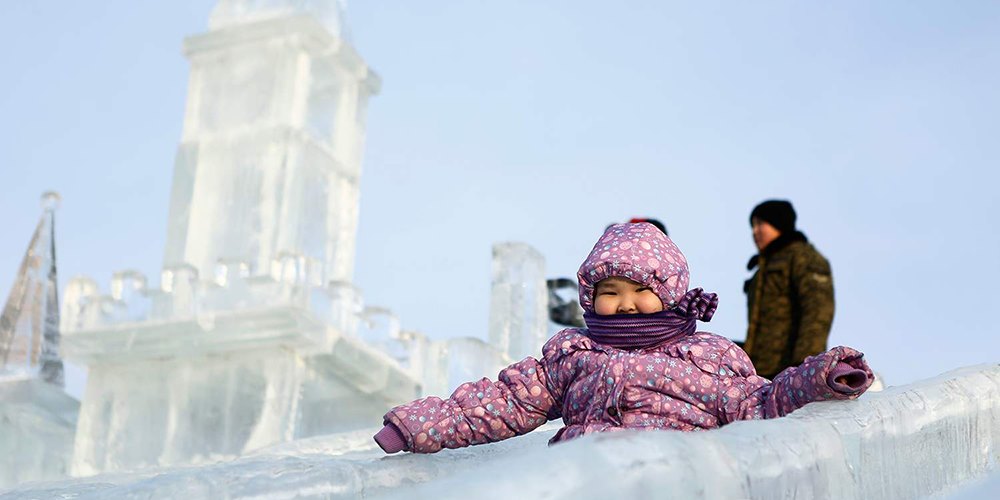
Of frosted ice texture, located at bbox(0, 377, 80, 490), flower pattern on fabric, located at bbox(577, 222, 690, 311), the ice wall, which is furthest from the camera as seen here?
frosted ice texture, located at bbox(0, 377, 80, 490)

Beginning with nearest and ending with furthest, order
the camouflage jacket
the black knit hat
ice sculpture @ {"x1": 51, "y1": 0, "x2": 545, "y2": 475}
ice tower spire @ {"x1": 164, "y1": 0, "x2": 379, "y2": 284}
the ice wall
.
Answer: the ice wall → the camouflage jacket → the black knit hat → ice sculpture @ {"x1": 51, "y1": 0, "x2": 545, "y2": 475} → ice tower spire @ {"x1": 164, "y1": 0, "x2": 379, "y2": 284}

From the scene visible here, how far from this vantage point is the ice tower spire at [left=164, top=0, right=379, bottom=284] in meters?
11.9

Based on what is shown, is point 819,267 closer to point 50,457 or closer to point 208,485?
point 208,485

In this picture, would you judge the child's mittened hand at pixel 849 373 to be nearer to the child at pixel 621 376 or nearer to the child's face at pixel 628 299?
the child at pixel 621 376

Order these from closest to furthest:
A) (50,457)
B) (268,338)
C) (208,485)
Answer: (208,485), (268,338), (50,457)

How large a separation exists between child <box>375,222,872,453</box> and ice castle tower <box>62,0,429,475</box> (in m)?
7.14

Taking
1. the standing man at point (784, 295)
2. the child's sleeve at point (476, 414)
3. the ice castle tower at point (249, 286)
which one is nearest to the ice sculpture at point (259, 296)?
the ice castle tower at point (249, 286)

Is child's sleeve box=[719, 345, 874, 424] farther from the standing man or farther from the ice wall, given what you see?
the standing man

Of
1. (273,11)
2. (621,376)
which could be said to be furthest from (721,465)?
(273,11)

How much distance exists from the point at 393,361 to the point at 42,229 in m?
3.37

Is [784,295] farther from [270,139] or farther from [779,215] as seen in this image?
[270,139]

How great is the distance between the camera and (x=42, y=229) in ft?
38.9

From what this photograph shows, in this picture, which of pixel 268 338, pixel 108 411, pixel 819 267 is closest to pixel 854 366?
pixel 819 267

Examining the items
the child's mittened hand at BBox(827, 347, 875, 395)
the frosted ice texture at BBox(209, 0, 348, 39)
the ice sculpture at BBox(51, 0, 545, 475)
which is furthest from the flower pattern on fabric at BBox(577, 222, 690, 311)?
the frosted ice texture at BBox(209, 0, 348, 39)
